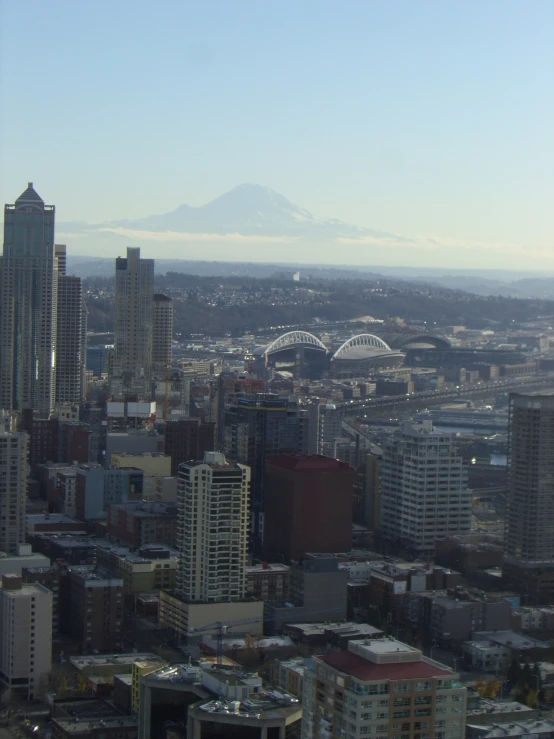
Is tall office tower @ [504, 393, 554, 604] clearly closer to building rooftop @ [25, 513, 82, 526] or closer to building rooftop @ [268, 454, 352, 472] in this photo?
building rooftop @ [268, 454, 352, 472]

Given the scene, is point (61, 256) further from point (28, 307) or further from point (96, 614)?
point (96, 614)

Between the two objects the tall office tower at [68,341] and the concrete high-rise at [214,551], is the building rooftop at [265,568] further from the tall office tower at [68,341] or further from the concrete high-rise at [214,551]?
the tall office tower at [68,341]

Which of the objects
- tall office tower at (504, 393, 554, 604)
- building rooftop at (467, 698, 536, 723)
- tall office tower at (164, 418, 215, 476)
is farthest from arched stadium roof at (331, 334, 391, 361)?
building rooftop at (467, 698, 536, 723)

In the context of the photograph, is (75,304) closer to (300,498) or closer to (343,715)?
(300,498)

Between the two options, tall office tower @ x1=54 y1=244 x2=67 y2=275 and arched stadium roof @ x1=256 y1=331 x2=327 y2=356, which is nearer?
tall office tower @ x1=54 y1=244 x2=67 y2=275

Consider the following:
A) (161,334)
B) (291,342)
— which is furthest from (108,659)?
(291,342)

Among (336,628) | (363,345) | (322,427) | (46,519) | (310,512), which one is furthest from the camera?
(363,345)

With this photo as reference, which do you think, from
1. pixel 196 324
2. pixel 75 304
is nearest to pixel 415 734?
pixel 75 304
